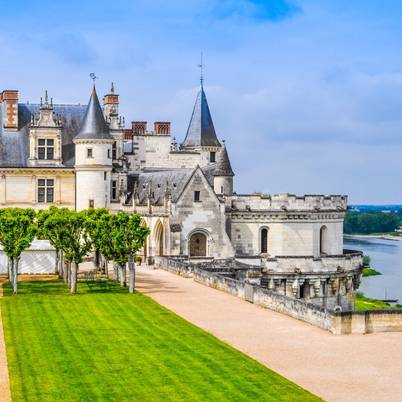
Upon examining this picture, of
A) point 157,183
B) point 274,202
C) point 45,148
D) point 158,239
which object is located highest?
point 45,148

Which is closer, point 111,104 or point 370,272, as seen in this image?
point 111,104

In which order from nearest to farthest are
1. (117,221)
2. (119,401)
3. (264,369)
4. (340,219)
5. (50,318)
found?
1. (119,401)
2. (264,369)
3. (50,318)
4. (117,221)
5. (340,219)

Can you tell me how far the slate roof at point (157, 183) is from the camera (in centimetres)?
4750

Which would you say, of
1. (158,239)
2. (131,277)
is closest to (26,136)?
(158,239)

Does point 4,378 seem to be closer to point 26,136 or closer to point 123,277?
point 123,277

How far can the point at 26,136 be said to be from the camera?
51406 mm

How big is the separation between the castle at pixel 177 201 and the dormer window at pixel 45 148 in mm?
53

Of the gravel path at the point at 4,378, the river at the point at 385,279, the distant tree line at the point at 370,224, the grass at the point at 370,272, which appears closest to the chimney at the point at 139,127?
the river at the point at 385,279

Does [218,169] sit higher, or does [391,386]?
[218,169]

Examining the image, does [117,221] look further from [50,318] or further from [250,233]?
[250,233]

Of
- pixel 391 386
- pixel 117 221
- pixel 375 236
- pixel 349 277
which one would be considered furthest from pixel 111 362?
pixel 375 236

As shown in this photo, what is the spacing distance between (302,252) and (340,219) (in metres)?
3.23

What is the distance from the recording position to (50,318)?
89.5ft

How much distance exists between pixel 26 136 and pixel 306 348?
32284 mm
